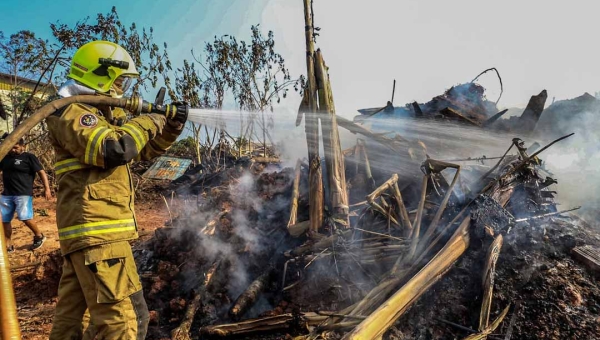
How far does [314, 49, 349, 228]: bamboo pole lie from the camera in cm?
429

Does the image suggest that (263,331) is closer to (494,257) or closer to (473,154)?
(494,257)

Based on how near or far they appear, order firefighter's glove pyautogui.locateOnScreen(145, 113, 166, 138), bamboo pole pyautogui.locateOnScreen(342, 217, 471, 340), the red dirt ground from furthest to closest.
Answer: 1. the red dirt ground
2. firefighter's glove pyautogui.locateOnScreen(145, 113, 166, 138)
3. bamboo pole pyautogui.locateOnScreen(342, 217, 471, 340)

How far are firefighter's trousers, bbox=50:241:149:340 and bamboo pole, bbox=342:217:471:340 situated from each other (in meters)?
1.48

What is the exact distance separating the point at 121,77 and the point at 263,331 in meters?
2.42

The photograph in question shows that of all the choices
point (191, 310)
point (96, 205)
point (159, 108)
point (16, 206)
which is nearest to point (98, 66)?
point (159, 108)

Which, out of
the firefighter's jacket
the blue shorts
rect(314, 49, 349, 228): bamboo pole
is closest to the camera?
the firefighter's jacket

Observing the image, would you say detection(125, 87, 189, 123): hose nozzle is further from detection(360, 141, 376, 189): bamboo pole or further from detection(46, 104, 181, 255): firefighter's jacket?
detection(360, 141, 376, 189): bamboo pole

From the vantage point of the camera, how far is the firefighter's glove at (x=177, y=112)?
8.86ft

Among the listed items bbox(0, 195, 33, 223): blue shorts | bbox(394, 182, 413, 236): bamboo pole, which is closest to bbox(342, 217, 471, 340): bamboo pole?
bbox(394, 182, 413, 236): bamboo pole

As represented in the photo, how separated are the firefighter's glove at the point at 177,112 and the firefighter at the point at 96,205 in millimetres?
157

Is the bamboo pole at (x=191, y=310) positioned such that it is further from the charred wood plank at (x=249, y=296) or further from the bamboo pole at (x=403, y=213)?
the bamboo pole at (x=403, y=213)

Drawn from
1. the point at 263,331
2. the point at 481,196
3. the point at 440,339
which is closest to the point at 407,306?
the point at 440,339

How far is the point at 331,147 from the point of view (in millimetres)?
4746

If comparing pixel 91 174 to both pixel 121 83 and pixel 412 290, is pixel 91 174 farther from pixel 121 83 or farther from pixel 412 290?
pixel 412 290
